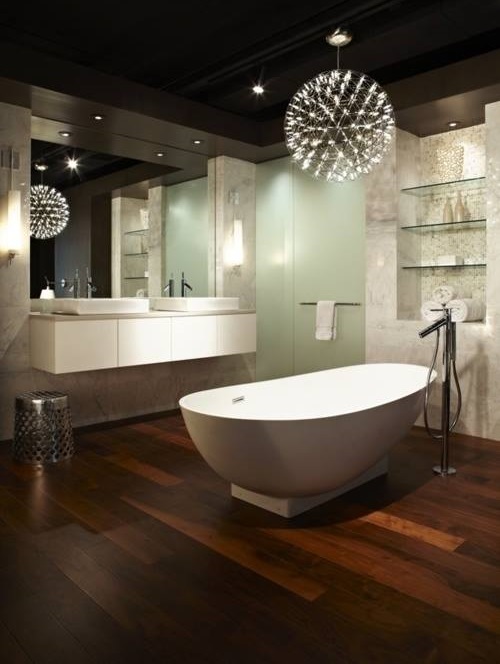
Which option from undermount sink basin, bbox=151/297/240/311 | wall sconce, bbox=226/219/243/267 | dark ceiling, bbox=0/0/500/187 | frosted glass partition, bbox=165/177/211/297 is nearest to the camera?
dark ceiling, bbox=0/0/500/187

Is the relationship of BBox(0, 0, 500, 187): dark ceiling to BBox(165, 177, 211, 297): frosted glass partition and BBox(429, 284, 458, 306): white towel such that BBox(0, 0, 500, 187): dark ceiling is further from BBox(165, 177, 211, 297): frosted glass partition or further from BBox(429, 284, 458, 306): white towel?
BBox(429, 284, 458, 306): white towel

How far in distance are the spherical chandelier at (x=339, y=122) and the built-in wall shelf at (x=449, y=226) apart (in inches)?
69.3

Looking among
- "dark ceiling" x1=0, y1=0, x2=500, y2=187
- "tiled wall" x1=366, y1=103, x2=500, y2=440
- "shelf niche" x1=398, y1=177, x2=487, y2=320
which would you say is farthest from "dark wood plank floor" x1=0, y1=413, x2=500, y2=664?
"dark ceiling" x1=0, y1=0, x2=500, y2=187

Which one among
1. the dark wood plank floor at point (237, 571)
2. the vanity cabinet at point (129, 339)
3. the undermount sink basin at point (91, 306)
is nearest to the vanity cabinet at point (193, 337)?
the vanity cabinet at point (129, 339)

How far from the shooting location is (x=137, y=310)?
4223mm

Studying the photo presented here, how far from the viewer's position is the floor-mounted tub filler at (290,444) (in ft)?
7.61

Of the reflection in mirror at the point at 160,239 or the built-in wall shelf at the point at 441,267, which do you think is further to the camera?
the reflection in mirror at the point at 160,239

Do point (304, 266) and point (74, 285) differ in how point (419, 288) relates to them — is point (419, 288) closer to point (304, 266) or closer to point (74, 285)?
point (304, 266)

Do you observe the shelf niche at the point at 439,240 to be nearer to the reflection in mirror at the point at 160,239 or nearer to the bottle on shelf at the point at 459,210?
the bottle on shelf at the point at 459,210

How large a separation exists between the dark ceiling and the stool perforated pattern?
188 cm

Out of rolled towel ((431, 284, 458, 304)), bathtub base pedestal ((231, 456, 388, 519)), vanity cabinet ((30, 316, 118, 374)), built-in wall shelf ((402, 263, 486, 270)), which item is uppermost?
built-in wall shelf ((402, 263, 486, 270))

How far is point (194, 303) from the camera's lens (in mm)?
4594

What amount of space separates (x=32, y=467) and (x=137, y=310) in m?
1.39

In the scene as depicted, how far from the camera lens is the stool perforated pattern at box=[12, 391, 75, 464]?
133 inches
